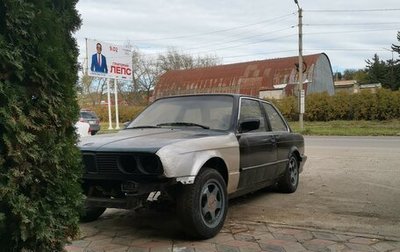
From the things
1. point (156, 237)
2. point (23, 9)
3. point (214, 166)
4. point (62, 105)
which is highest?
point (23, 9)

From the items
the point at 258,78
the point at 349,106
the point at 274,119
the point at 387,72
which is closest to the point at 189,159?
the point at 274,119

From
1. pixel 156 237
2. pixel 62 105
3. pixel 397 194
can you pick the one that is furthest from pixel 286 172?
pixel 62 105

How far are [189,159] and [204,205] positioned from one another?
57cm

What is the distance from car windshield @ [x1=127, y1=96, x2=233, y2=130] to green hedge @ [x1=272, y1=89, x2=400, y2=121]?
28.6 metres

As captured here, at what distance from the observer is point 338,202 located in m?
6.84

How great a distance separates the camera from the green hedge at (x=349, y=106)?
3228cm

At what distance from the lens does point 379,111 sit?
3259 cm

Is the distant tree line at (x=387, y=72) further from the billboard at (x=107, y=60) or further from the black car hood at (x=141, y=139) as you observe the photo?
the black car hood at (x=141, y=139)

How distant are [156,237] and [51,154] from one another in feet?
7.55

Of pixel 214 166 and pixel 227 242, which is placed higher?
pixel 214 166

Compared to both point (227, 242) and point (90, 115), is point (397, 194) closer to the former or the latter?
point (227, 242)

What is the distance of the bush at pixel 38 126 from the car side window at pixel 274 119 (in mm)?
4345

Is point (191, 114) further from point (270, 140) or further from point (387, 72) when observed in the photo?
point (387, 72)

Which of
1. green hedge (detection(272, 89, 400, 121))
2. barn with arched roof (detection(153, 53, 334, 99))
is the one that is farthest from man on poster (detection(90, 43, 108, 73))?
barn with arched roof (detection(153, 53, 334, 99))
